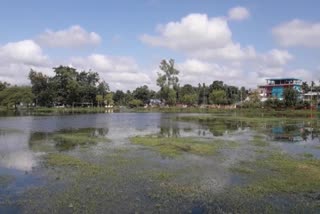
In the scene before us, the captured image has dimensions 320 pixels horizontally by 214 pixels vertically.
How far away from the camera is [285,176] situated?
14.1m

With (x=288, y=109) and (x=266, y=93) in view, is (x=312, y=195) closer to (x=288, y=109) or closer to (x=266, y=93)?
(x=288, y=109)

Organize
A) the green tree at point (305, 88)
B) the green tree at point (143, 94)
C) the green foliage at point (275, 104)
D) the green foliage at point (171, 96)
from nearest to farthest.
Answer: the green foliage at point (275, 104) < the green tree at point (305, 88) < the green foliage at point (171, 96) < the green tree at point (143, 94)

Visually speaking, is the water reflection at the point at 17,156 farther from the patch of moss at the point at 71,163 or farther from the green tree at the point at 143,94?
the green tree at the point at 143,94

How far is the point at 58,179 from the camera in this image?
13281 millimetres

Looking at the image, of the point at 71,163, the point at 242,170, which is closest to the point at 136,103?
the point at 71,163

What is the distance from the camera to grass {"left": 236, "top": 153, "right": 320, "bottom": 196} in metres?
12.1

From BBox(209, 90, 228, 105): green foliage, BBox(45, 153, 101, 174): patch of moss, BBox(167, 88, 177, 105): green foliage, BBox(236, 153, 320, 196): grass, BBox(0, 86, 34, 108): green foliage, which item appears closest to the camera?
BBox(236, 153, 320, 196): grass

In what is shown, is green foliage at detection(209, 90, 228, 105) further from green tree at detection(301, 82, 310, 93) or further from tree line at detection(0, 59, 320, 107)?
→ green tree at detection(301, 82, 310, 93)

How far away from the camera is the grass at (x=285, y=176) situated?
39.6ft

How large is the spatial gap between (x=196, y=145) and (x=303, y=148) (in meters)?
7.79

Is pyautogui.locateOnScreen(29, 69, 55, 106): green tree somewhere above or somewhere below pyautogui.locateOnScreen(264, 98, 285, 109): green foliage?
above

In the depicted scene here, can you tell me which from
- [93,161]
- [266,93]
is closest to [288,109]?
[266,93]

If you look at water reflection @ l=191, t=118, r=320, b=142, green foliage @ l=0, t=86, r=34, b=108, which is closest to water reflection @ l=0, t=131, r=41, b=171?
water reflection @ l=191, t=118, r=320, b=142

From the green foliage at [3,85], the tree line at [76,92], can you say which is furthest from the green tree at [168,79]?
the green foliage at [3,85]
